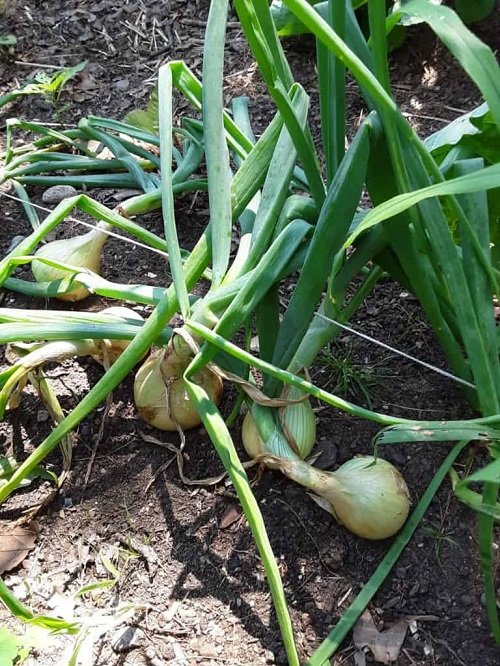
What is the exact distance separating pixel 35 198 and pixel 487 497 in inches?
55.3

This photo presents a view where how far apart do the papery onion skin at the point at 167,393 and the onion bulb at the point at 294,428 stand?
0.35ft

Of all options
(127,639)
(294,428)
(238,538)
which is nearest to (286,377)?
(294,428)

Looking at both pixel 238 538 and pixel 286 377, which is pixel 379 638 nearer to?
pixel 238 538

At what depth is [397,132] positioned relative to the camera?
98cm

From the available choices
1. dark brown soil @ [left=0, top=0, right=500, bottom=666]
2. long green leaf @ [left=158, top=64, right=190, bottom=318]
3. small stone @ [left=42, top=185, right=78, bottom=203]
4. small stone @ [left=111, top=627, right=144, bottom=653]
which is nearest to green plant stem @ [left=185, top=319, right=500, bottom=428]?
long green leaf @ [left=158, top=64, right=190, bottom=318]

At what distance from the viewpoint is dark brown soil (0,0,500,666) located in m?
1.12

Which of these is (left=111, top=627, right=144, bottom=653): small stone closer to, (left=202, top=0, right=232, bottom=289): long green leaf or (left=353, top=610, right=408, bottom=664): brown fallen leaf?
(left=353, top=610, right=408, bottom=664): brown fallen leaf

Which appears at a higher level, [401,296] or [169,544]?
[401,296]

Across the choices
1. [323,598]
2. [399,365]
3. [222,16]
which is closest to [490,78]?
[222,16]

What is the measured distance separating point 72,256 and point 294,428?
2.09ft

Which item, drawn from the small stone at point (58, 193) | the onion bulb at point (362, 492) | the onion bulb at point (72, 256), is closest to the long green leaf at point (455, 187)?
the onion bulb at point (362, 492)

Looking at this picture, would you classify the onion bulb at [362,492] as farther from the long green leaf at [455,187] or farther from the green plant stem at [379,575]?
the long green leaf at [455,187]

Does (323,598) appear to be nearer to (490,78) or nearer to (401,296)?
(401,296)

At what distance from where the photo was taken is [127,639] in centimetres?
113
